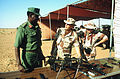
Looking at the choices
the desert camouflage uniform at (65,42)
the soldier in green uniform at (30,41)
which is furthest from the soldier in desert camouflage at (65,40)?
the soldier in green uniform at (30,41)

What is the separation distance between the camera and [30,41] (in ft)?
6.51

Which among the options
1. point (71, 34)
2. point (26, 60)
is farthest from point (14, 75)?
point (71, 34)

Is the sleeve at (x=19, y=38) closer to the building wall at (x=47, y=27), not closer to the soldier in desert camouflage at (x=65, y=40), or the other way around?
the soldier in desert camouflage at (x=65, y=40)

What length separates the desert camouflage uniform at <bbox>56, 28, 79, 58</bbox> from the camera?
2.43m

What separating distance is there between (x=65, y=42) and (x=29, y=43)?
2.81ft

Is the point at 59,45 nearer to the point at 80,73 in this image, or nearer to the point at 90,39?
the point at 80,73

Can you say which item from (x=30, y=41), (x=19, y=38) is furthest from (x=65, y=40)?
(x=19, y=38)

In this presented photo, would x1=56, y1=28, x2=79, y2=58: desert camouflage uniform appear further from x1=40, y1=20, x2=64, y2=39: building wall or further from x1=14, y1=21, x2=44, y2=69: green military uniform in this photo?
x1=40, y1=20, x2=64, y2=39: building wall

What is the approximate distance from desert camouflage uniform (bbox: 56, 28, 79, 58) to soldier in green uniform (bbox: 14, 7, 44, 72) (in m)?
0.56

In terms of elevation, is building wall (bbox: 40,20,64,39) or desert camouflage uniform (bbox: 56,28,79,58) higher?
building wall (bbox: 40,20,64,39)

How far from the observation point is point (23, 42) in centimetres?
196

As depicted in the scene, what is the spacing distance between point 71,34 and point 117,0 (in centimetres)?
177

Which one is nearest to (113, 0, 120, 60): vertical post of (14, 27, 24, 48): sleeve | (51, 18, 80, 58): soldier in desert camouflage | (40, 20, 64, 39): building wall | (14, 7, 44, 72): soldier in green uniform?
(51, 18, 80, 58): soldier in desert camouflage

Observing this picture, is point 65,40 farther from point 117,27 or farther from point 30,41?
point 117,27
